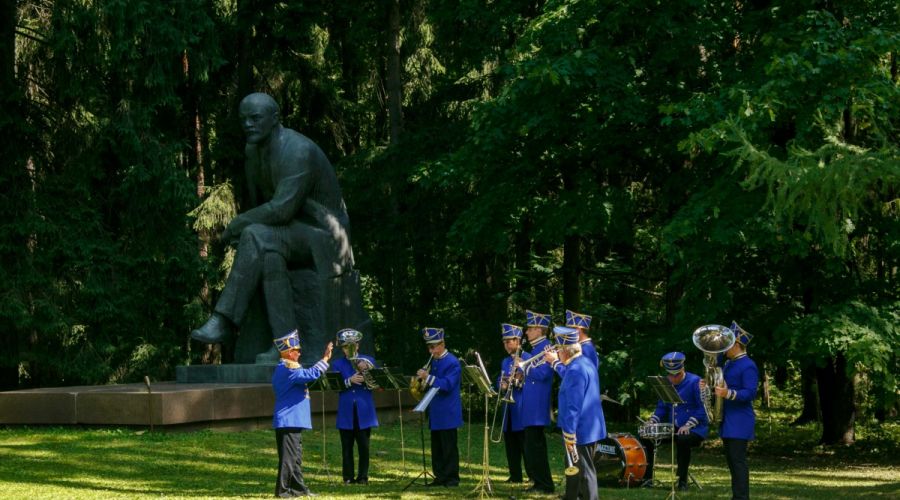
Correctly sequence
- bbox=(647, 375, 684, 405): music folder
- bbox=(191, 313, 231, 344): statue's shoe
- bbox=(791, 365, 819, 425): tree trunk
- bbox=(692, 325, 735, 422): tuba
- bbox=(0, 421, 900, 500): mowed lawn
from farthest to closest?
bbox=(791, 365, 819, 425): tree trunk, bbox=(191, 313, 231, 344): statue's shoe, bbox=(0, 421, 900, 500): mowed lawn, bbox=(647, 375, 684, 405): music folder, bbox=(692, 325, 735, 422): tuba

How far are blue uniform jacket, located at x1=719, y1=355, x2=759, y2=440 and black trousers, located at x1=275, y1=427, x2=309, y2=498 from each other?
13.9ft

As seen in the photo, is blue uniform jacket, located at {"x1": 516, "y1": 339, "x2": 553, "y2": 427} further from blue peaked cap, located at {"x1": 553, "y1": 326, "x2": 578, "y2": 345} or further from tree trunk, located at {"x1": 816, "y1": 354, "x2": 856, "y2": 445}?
tree trunk, located at {"x1": 816, "y1": 354, "x2": 856, "y2": 445}

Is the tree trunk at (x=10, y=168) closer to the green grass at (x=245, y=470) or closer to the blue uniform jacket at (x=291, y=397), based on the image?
the green grass at (x=245, y=470)

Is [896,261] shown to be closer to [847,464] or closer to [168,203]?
[847,464]

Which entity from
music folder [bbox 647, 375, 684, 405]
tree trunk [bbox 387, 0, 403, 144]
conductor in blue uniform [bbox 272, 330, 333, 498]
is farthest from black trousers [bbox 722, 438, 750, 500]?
tree trunk [bbox 387, 0, 403, 144]

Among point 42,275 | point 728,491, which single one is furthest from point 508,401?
point 42,275

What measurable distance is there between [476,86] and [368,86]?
19.7 ft

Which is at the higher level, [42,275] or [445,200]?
[445,200]

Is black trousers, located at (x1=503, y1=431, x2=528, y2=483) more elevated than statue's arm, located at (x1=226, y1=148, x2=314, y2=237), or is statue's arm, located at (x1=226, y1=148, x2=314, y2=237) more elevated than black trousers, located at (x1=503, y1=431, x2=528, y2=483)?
statue's arm, located at (x1=226, y1=148, x2=314, y2=237)

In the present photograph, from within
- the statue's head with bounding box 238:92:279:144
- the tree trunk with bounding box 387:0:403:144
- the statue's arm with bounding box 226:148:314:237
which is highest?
the tree trunk with bounding box 387:0:403:144

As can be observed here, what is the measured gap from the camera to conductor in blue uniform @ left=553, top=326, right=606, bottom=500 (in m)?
10.8

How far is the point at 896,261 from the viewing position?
2031cm

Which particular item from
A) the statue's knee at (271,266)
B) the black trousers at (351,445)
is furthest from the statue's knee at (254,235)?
the black trousers at (351,445)

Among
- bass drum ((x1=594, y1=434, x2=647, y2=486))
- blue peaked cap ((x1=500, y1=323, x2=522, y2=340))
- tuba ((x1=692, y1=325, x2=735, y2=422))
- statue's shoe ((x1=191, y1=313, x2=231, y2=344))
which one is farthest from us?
statue's shoe ((x1=191, y1=313, x2=231, y2=344))
